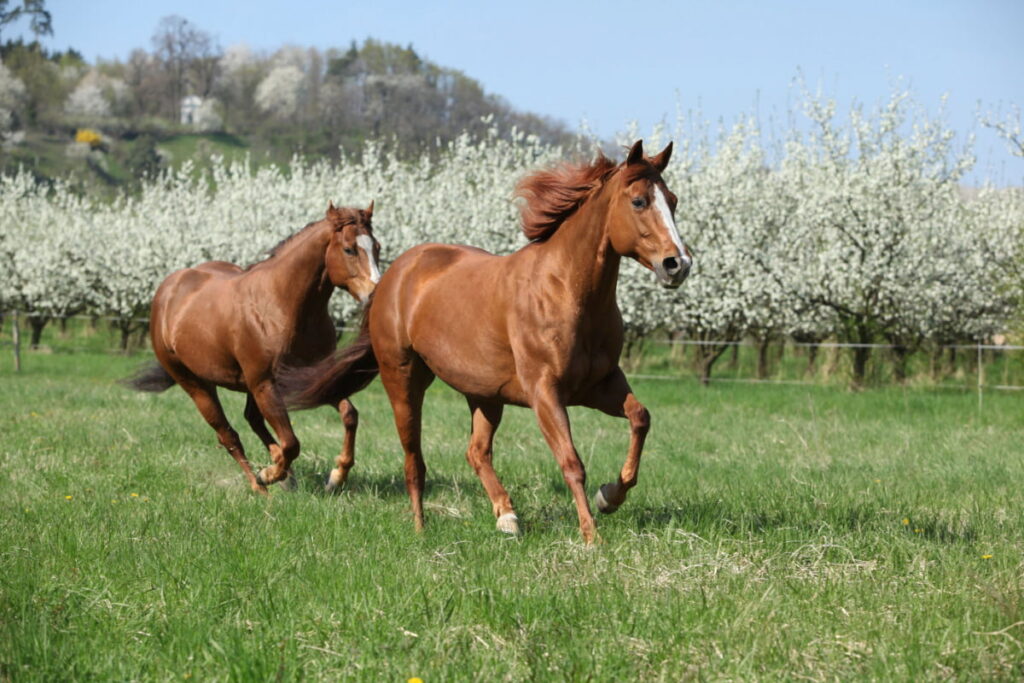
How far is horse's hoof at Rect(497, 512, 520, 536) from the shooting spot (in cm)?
593

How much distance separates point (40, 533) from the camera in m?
5.71

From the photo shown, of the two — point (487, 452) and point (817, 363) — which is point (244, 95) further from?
point (487, 452)

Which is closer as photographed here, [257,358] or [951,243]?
[257,358]

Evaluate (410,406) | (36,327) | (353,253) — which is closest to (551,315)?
(410,406)

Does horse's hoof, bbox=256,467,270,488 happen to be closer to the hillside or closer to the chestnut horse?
the chestnut horse

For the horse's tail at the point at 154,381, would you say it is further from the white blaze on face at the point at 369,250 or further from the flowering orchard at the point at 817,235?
the flowering orchard at the point at 817,235

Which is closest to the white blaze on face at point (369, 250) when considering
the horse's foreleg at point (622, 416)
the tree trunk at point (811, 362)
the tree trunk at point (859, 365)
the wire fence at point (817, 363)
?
the horse's foreleg at point (622, 416)

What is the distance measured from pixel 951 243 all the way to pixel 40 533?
19329 mm

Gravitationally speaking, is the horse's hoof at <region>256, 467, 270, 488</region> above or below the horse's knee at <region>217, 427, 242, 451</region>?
below

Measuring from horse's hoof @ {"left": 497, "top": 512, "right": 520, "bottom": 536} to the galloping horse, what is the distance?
0.01 m

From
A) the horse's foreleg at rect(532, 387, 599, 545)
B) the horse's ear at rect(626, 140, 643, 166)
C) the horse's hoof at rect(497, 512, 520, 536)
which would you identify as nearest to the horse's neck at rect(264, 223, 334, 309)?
the horse's hoof at rect(497, 512, 520, 536)

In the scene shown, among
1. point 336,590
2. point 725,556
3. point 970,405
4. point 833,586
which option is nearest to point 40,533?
point 336,590

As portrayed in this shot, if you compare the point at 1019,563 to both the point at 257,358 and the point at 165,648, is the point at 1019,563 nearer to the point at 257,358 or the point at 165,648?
the point at 165,648

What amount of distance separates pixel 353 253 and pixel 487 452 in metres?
1.92
